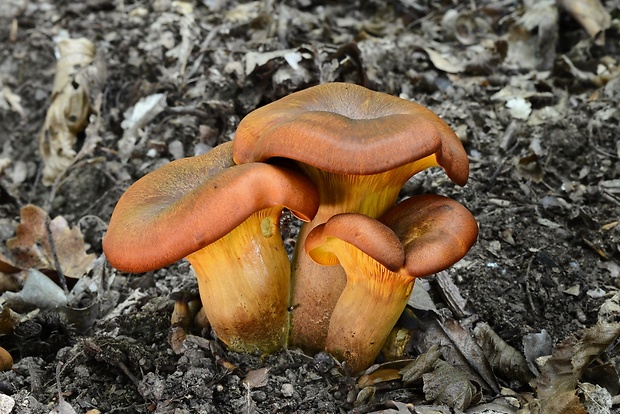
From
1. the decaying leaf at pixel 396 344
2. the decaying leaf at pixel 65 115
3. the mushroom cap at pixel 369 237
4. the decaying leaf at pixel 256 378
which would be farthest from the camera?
the decaying leaf at pixel 65 115

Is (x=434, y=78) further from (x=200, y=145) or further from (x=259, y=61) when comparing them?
(x=200, y=145)

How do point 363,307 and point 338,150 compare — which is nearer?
point 338,150

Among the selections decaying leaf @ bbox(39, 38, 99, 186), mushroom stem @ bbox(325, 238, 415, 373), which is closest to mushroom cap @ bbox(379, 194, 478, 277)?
mushroom stem @ bbox(325, 238, 415, 373)

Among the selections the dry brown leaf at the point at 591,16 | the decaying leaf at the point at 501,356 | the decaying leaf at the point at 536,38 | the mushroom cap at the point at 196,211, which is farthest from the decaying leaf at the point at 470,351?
the dry brown leaf at the point at 591,16

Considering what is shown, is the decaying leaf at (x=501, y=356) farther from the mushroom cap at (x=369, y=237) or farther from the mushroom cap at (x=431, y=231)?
the mushroom cap at (x=369, y=237)

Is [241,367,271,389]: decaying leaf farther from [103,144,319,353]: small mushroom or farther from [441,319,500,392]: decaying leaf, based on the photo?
[441,319,500,392]: decaying leaf

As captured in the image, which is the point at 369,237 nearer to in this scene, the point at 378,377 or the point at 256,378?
the point at 378,377

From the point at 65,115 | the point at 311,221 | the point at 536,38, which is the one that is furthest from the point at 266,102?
the point at 536,38
